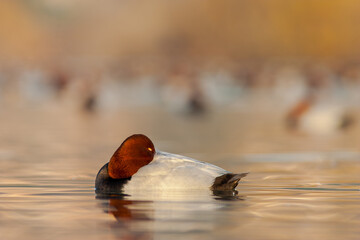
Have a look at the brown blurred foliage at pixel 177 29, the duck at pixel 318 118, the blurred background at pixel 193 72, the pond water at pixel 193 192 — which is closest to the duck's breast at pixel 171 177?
the pond water at pixel 193 192

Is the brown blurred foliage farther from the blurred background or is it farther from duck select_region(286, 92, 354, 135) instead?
duck select_region(286, 92, 354, 135)

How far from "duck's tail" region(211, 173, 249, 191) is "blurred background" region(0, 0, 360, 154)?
510 centimetres

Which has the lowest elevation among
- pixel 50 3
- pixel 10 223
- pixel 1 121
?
pixel 10 223

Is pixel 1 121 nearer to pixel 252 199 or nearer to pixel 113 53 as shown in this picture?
pixel 252 199

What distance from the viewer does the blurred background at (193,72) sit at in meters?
18.8

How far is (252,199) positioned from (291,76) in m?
32.7

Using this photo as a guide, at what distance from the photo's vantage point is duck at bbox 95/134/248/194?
8.17 metres

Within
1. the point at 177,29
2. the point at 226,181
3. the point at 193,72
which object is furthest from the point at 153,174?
the point at 177,29

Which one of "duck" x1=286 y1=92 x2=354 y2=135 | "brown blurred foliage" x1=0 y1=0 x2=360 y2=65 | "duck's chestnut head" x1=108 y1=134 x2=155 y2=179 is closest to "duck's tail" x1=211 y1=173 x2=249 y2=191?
"duck's chestnut head" x1=108 y1=134 x2=155 y2=179

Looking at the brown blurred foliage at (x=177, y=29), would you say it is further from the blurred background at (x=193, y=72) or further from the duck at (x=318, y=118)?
the duck at (x=318, y=118)

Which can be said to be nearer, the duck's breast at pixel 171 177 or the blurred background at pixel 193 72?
the duck's breast at pixel 171 177

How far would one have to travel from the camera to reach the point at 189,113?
24312 millimetres

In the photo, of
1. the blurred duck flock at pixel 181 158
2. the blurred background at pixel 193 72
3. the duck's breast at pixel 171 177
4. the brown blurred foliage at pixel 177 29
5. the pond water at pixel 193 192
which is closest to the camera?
the pond water at pixel 193 192

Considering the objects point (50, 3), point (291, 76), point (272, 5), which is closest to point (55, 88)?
point (291, 76)
